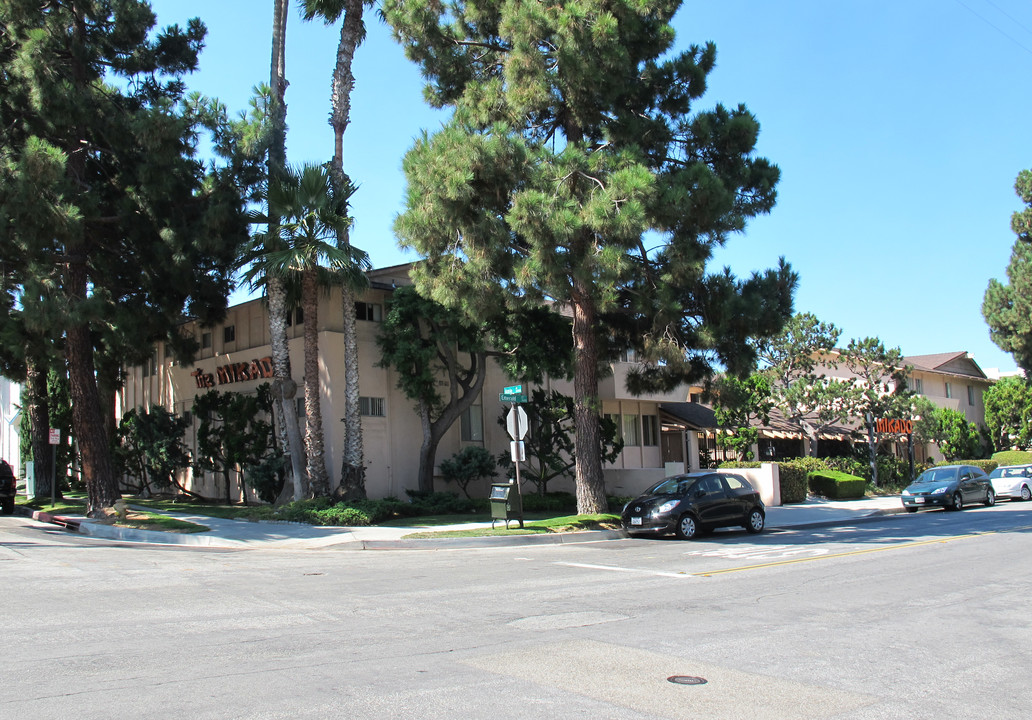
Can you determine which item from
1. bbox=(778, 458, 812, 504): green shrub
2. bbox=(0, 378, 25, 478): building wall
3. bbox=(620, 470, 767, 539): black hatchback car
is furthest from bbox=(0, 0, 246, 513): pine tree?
bbox=(0, 378, 25, 478): building wall

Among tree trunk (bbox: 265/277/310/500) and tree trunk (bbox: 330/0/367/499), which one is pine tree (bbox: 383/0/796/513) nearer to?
tree trunk (bbox: 330/0/367/499)

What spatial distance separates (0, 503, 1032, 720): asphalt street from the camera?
5.70 metres

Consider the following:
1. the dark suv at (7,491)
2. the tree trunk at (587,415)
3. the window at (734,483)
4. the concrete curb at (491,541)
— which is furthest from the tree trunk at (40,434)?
the window at (734,483)

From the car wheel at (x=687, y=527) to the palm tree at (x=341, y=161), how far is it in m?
9.10

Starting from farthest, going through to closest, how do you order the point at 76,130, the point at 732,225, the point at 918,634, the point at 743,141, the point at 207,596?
the point at 76,130
the point at 743,141
the point at 732,225
the point at 207,596
the point at 918,634

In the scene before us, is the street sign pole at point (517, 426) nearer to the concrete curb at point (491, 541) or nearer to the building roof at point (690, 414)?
the concrete curb at point (491, 541)

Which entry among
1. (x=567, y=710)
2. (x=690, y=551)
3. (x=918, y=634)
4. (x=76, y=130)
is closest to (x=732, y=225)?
(x=690, y=551)

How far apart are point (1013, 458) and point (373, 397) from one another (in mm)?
38239

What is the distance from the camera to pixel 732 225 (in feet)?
61.2

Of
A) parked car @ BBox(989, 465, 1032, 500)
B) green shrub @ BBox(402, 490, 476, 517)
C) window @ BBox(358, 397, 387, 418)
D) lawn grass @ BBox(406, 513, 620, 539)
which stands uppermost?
window @ BBox(358, 397, 387, 418)

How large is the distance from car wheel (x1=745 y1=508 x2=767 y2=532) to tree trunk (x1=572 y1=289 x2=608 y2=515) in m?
3.53

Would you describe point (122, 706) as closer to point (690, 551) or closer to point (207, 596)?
point (207, 596)

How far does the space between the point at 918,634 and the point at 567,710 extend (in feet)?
14.7

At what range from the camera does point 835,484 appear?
1287 inches
